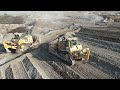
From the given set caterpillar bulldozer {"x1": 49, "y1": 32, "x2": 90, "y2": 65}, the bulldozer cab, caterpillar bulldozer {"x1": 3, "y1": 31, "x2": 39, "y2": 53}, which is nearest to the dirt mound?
caterpillar bulldozer {"x1": 3, "y1": 31, "x2": 39, "y2": 53}

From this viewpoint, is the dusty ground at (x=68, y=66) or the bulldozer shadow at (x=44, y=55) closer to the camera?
the dusty ground at (x=68, y=66)

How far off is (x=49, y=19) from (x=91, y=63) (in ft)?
62.2

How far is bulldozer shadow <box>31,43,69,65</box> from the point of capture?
53.8 ft

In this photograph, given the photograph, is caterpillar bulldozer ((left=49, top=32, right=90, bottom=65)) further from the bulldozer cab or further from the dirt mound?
the dirt mound

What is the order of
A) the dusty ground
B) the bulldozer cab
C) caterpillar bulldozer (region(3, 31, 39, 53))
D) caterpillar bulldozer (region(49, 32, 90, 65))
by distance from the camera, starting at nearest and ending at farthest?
the dusty ground < caterpillar bulldozer (region(49, 32, 90, 65)) < the bulldozer cab < caterpillar bulldozer (region(3, 31, 39, 53))

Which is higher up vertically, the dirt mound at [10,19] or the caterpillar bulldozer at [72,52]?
the caterpillar bulldozer at [72,52]

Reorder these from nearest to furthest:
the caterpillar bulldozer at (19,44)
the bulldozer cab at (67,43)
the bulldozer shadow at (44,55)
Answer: the bulldozer cab at (67,43) < the bulldozer shadow at (44,55) < the caterpillar bulldozer at (19,44)

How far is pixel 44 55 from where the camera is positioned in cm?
1797

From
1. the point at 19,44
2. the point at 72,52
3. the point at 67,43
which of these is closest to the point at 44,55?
the point at 19,44

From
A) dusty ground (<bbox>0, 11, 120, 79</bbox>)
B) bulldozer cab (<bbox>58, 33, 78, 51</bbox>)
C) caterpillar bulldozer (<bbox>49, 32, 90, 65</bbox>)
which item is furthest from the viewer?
bulldozer cab (<bbox>58, 33, 78, 51</bbox>)

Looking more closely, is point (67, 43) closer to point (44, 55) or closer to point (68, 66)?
point (68, 66)

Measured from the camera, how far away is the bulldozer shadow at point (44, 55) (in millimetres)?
16388

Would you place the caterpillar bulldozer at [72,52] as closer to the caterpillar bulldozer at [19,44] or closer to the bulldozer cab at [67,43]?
the bulldozer cab at [67,43]

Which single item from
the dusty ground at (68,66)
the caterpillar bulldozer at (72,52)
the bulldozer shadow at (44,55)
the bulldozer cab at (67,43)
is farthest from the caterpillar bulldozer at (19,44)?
the caterpillar bulldozer at (72,52)
